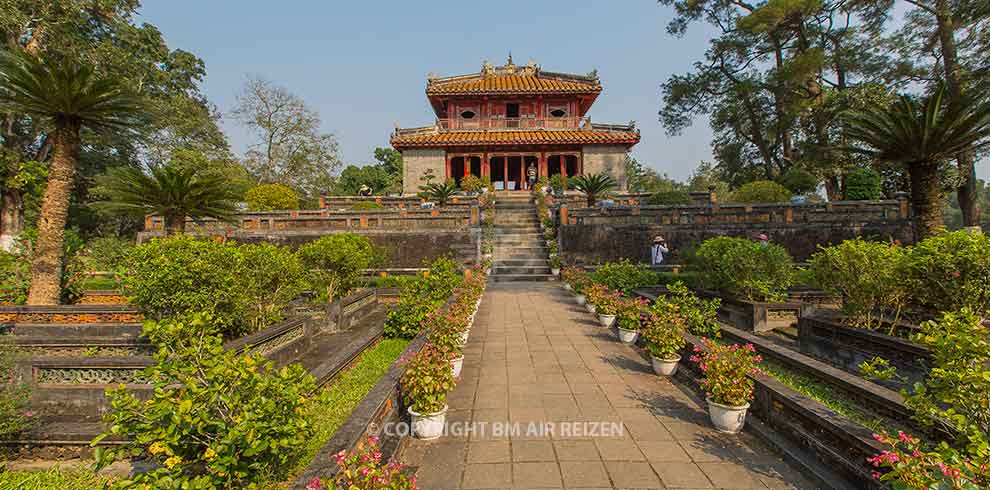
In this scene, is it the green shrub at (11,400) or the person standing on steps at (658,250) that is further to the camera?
the person standing on steps at (658,250)

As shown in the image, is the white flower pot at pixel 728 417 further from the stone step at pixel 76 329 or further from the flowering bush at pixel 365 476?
the stone step at pixel 76 329

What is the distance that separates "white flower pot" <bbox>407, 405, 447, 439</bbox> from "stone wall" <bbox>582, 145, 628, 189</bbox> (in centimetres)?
2335

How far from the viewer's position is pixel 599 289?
8.75 meters

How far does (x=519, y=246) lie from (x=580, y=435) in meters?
13.0

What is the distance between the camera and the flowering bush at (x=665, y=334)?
17.7ft

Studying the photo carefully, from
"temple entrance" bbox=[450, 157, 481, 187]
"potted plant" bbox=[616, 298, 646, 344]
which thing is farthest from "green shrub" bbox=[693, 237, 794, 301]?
"temple entrance" bbox=[450, 157, 481, 187]

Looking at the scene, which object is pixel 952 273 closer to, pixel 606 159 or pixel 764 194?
pixel 764 194

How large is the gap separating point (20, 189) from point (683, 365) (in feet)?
98.8

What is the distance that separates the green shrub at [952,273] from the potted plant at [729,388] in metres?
4.12

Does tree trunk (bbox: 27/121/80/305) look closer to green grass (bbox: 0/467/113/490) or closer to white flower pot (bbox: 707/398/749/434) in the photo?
green grass (bbox: 0/467/113/490)

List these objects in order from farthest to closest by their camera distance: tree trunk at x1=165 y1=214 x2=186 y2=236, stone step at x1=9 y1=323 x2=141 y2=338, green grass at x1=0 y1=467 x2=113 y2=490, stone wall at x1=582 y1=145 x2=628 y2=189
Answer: stone wall at x1=582 y1=145 x2=628 y2=189, tree trunk at x1=165 y1=214 x2=186 y2=236, stone step at x1=9 y1=323 x2=141 y2=338, green grass at x1=0 y1=467 x2=113 y2=490

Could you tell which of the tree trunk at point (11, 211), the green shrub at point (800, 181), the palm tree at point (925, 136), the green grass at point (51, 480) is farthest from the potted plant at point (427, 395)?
the tree trunk at point (11, 211)

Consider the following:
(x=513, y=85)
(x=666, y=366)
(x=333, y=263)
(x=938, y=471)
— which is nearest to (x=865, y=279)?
(x=666, y=366)

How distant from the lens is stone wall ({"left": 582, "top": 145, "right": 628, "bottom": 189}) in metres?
25.6
